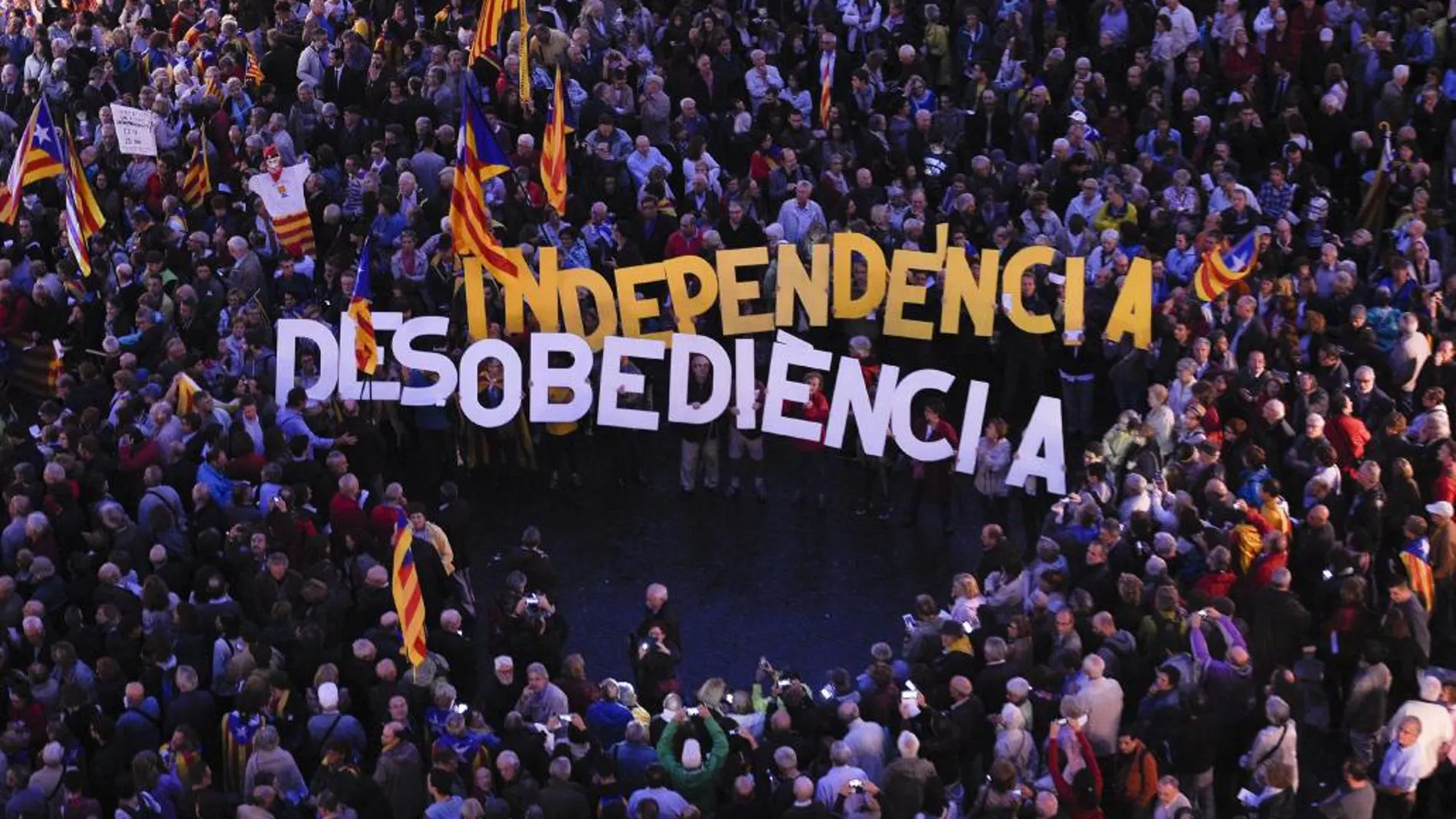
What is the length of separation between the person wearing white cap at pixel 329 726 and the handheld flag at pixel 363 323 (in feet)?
16.3

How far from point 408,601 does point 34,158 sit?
7.93m

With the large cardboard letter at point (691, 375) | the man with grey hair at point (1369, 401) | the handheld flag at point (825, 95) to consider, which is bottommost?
the man with grey hair at point (1369, 401)

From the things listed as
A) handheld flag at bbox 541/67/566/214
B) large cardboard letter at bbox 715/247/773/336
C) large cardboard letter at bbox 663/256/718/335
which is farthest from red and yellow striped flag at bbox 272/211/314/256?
large cardboard letter at bbox 715/247/773/336

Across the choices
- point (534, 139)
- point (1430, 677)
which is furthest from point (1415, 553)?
point (534, 139)

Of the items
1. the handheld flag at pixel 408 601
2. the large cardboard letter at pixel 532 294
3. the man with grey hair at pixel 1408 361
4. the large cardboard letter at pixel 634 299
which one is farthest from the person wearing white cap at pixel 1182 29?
the handheld flag at pixel 408 601

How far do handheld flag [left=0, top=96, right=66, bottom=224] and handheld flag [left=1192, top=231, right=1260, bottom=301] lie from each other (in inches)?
429

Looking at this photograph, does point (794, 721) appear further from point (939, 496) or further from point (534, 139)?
point (534, 139)

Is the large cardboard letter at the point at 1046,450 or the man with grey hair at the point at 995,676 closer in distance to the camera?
the man with grey hair at the point at 995,676

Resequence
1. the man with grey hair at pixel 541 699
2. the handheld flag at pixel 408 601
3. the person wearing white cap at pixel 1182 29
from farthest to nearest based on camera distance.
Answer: the person wearing white cap at pixel 1182 29 < the handheld flag at pixel 408 601 < the man with grey hair at pixel 541 699

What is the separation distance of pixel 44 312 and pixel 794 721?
10.0 metres

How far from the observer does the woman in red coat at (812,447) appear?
21.5 m

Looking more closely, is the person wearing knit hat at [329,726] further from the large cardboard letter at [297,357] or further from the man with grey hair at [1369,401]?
the man with grey hair at [1369,401]

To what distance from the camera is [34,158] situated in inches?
915

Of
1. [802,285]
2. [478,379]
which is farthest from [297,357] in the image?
[802,285]
